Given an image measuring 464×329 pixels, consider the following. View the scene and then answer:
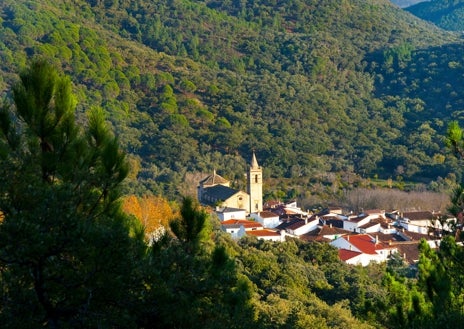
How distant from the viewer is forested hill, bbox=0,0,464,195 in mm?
47969

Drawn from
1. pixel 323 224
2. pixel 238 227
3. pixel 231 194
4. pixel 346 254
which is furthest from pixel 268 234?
pixel 231 194

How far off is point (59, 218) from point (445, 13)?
129466 millimetres

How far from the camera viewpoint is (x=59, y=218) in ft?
17.9

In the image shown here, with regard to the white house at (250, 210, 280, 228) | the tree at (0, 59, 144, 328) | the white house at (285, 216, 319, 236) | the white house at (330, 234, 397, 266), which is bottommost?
the white house at (250, 210, 280, 228)

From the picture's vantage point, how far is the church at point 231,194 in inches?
1485

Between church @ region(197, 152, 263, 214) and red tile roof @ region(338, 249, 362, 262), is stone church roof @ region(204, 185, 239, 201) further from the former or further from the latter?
red tile roof @ region(338, 249, 362, 262)

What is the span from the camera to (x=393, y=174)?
48062 mm

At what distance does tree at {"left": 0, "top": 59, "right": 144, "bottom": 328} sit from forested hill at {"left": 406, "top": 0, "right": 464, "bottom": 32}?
120 metres

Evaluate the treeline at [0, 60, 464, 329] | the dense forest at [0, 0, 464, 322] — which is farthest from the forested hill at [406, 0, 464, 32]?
the treeline at [0, 60, 464, 329]

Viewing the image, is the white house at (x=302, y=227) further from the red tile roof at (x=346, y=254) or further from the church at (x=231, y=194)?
the church at (x=231, y=194)

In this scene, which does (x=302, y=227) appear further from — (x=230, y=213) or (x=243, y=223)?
(x=230, y=213)

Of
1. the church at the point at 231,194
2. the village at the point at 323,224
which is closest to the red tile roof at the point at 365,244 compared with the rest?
the village at the point at 323,224

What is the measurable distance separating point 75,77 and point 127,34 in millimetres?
18636

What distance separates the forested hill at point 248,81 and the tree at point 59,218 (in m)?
30.5
